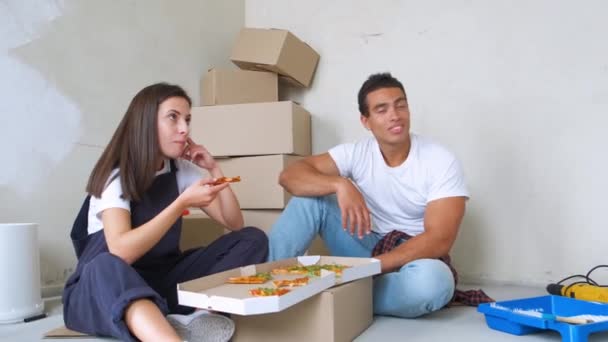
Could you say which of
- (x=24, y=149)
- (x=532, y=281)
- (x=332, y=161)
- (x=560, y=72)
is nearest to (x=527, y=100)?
(x=560, y=72)

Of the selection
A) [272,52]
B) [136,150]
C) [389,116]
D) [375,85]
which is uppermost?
[272,52]

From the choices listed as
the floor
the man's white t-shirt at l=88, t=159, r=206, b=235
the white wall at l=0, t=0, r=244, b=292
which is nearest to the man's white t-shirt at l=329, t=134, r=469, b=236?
the floor

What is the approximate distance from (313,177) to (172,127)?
0.49m

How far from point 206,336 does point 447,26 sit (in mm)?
1718

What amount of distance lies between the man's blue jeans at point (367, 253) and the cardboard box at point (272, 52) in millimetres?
909

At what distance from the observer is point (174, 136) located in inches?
55.2

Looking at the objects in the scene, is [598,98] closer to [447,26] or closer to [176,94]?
[447,26]

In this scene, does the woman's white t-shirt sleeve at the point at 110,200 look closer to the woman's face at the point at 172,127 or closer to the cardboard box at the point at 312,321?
the woman's face at the point at 172,127

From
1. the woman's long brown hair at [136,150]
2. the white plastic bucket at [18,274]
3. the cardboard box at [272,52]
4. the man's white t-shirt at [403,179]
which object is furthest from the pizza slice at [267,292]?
the cardboard box at [272,52]

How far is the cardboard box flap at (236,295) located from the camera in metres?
0.99

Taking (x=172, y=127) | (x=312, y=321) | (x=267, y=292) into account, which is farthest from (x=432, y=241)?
(x=172, y=127)

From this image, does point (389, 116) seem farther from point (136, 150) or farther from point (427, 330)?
point (136, 150)

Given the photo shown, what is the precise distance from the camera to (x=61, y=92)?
184 centimetres

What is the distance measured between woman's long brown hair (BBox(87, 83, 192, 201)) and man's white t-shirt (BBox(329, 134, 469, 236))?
2.18 feet
